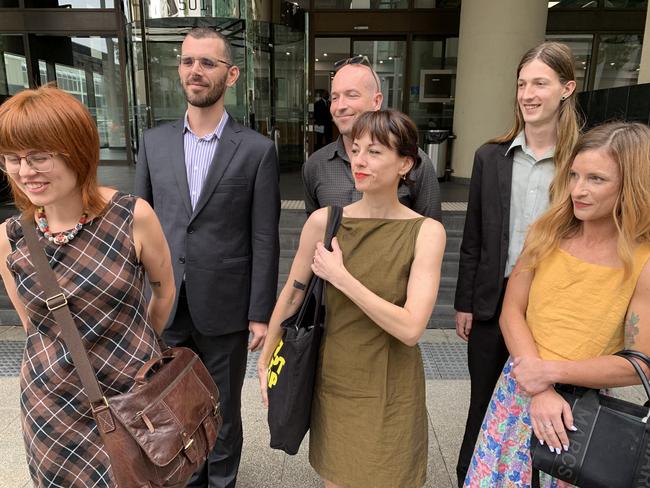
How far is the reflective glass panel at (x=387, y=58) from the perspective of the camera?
11.5 meters

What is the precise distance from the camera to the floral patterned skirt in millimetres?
1793

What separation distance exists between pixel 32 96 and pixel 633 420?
1.90 m

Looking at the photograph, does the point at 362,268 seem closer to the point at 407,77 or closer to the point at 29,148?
the point at 29,148

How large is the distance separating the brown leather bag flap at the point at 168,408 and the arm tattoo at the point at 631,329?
1.36 meters

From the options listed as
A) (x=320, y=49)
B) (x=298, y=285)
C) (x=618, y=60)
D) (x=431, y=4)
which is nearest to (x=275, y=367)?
(x=298, y=285)

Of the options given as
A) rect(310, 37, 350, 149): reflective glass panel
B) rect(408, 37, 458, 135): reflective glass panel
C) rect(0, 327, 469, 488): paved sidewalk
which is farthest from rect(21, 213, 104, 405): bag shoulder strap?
rect(408, 37, 458, 135): reflective glass panel

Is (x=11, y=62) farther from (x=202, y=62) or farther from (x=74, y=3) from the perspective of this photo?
(x=202, y=62)

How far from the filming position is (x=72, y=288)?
1498 millimetres

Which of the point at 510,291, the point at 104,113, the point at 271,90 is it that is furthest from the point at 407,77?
the point at 510,291

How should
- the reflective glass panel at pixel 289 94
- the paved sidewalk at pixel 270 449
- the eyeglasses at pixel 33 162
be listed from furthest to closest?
the reflective glass panel at pixel 289 94
the paved sidewalk at pixel 270 449
the eyeglasses at pixel 33 162

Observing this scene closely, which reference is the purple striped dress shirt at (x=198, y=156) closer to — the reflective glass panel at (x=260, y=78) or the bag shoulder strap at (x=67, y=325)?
the bag shoulder strap at (x=67, y=325)

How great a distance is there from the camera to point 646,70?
5066mm

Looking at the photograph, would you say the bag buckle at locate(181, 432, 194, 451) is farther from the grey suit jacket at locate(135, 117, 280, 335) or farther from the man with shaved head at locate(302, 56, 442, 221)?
the man with shaved head at locate(302, 56, 442, 221)

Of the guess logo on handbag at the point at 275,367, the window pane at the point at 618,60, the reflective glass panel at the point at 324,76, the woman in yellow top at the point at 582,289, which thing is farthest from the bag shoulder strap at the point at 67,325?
the window pane at the point at 618,60
